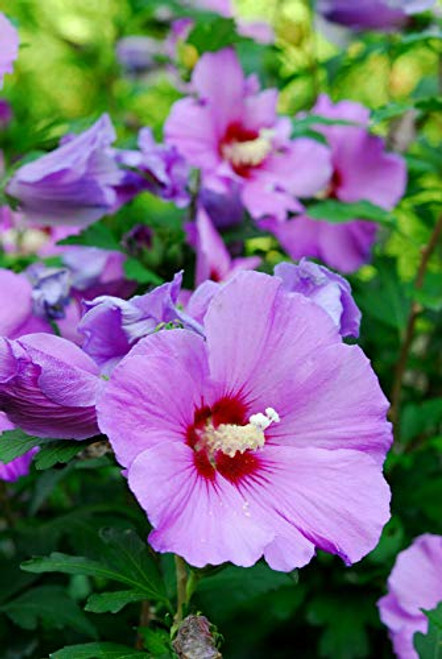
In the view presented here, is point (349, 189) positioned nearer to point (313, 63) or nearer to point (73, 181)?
point (313, 63)

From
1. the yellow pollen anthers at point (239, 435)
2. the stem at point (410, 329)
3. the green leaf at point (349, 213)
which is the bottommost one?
the stem at point (410, 329)

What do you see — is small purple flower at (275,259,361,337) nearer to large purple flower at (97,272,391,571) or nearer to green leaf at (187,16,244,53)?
large purple flower at (97,272,391,571)

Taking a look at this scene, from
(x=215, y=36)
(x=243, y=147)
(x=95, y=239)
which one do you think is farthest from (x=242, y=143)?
(x=95, y=239)

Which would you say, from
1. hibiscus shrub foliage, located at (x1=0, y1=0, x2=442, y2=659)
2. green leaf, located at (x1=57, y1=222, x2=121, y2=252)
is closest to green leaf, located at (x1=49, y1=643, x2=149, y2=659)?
hibiscus shrub foliage, located at (x1=0, y1=0, x2=442, y2=659)

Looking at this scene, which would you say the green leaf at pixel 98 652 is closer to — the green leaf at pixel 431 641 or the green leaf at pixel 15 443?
Answer: the green leaf at pixel 15 443

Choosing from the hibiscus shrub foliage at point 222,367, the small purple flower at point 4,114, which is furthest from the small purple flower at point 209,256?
the small purple flower at point 4,114

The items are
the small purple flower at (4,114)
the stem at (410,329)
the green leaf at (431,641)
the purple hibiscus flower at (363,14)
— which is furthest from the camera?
the small purple flower at (4,114)

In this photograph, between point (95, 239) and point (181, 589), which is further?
point (95, 239)
